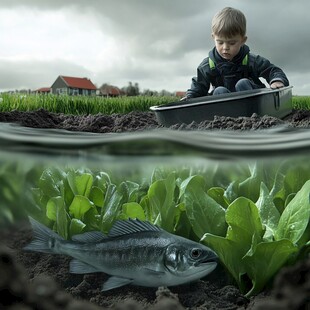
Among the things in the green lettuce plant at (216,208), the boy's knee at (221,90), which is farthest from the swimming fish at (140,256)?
the boy's knee at (221,90)

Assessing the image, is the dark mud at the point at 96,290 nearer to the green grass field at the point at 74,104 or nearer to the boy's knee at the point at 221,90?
the boy's knee at the point at 221,90

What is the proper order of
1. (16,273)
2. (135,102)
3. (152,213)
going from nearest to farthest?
(16,273) → (152,213) → (135,102)

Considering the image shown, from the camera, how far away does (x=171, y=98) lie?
567 cm

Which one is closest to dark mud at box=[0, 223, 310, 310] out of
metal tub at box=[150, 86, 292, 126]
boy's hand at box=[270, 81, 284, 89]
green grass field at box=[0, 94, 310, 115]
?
metal tub at box=[150, 86, 292, 126]

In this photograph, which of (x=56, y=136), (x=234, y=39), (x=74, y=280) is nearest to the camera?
(x=74, y=280)

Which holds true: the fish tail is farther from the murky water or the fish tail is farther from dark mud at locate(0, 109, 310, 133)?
dark mud at locate(0, 109, 310, 133)

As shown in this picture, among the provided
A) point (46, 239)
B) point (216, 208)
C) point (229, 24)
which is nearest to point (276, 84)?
point (229, 24)

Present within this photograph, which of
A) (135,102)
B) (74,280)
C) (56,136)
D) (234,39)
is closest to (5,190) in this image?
(56,136)

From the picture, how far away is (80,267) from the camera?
4.62 ft

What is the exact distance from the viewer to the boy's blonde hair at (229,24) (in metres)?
3.51

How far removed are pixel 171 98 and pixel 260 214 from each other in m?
4.15

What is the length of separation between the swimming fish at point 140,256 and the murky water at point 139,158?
0.31m

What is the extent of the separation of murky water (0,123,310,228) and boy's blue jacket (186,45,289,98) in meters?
1.95

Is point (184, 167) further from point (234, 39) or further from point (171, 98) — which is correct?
point (171, 98)
